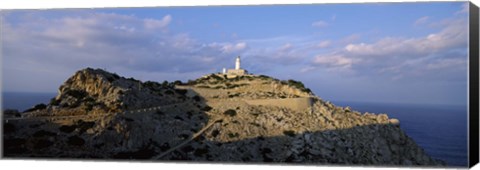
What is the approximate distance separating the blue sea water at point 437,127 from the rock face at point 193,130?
1.41 metres

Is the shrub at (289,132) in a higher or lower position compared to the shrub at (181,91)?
lower

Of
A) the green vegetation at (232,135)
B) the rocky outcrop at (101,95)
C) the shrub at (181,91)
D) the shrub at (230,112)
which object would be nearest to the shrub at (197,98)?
the shrub at (181,91)

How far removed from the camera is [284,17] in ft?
54.5

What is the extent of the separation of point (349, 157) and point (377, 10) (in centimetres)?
570

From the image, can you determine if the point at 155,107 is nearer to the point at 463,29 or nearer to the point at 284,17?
the point at 284,17

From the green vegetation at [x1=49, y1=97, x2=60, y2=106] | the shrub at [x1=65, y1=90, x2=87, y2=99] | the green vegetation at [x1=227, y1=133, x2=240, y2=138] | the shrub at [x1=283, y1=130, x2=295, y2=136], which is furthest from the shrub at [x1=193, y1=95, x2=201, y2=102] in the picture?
the shrub at [x1=283, y1=130, x2=295, y2=136]

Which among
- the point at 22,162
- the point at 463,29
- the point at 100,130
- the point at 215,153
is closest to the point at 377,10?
the point at 463,29

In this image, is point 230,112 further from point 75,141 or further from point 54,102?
point 54,102

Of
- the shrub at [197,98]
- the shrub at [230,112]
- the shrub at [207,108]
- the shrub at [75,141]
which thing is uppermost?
the shrub at [197,98]

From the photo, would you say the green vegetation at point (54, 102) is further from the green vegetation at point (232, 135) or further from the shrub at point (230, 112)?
the green vegetation at point (232, 135)

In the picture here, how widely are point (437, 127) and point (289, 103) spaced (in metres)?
15.9

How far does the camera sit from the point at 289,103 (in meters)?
24.7

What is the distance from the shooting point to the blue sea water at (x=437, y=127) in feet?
47.9

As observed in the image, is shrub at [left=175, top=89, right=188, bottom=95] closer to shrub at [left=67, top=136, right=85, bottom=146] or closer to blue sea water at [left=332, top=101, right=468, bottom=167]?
blue sea water at [left=332, top=101, right=468, bottom=167]
